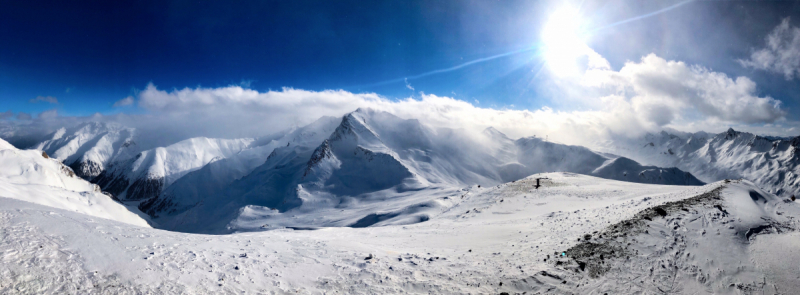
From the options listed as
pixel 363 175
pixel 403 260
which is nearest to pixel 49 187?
pixel 403 260

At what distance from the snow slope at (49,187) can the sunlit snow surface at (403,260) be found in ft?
116

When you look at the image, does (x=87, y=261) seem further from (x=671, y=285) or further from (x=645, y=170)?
(x=645, y=170)

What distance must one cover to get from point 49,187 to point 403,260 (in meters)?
73.7

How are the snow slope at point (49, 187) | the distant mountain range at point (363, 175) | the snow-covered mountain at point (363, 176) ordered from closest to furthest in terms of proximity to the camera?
1. the snow slope at point (49, 187)
2. the snow-covered mountain at point (363, 176)
3. the distant mountain range at point (363, 175)

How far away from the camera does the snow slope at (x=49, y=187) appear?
42.8 metres

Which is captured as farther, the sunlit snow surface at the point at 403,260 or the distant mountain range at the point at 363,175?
the distant mountain range at the point at 363,175

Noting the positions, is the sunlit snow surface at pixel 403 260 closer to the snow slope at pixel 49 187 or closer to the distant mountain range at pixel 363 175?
the snow slope at pixel 49 187

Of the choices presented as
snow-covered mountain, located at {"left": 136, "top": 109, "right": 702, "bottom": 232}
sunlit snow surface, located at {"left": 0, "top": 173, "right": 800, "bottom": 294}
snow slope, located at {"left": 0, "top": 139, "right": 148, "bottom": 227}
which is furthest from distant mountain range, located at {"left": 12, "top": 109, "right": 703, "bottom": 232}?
sunlit snow surface, located at {"left": 0, "top": 173, "right": 800, "bottom": 294}

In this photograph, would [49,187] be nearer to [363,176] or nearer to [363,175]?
[363,176]

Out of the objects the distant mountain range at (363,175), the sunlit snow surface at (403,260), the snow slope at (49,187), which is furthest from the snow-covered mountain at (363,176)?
the sunlit snow surface at (403,260)

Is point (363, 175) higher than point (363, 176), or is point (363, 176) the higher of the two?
point (363, 175)

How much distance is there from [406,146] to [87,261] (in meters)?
172

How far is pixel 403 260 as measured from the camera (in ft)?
46.8

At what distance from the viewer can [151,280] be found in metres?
9.73
